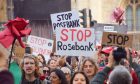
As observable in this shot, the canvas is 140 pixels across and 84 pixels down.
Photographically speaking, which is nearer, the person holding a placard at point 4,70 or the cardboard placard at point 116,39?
the person holding a placard at point 4,70

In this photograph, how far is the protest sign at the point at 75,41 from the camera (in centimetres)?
811

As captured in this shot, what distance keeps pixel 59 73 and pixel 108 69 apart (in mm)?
988

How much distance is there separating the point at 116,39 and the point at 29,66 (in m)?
1.27

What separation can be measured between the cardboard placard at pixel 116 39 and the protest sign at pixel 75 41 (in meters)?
1.16

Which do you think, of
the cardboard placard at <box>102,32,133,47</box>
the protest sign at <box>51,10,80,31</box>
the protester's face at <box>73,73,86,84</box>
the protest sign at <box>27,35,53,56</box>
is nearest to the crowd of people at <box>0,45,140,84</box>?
the protester's face at <box>73,73,86,84</box>

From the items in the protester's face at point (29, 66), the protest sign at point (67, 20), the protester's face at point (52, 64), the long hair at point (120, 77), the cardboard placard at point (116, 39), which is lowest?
the protester's face at point (52, 64)

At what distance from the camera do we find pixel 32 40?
11.6 metres

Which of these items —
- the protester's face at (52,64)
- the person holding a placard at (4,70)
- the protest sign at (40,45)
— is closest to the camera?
the person holding a placard at (4,70)

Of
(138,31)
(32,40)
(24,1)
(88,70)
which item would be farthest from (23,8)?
(88,70)

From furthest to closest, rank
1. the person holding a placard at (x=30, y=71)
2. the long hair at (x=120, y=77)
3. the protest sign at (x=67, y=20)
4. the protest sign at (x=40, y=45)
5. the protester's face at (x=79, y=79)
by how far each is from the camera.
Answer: the protest sign at (x=40, y=45) → the protest sign at (x=67, y=20) → the person holding a placard at (x=30, y=71) → the protester's face at (x=79, y=79) → the long hair at (x=120, y=77)

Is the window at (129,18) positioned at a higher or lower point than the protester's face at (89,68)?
higher

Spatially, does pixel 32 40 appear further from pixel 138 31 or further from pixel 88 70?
pixel 138 31

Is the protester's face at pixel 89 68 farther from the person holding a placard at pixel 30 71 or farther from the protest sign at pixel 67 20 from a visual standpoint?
the protest sign at pixel 67 20

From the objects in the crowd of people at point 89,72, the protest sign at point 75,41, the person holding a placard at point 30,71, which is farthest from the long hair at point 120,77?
the protest sign at point 75,41
